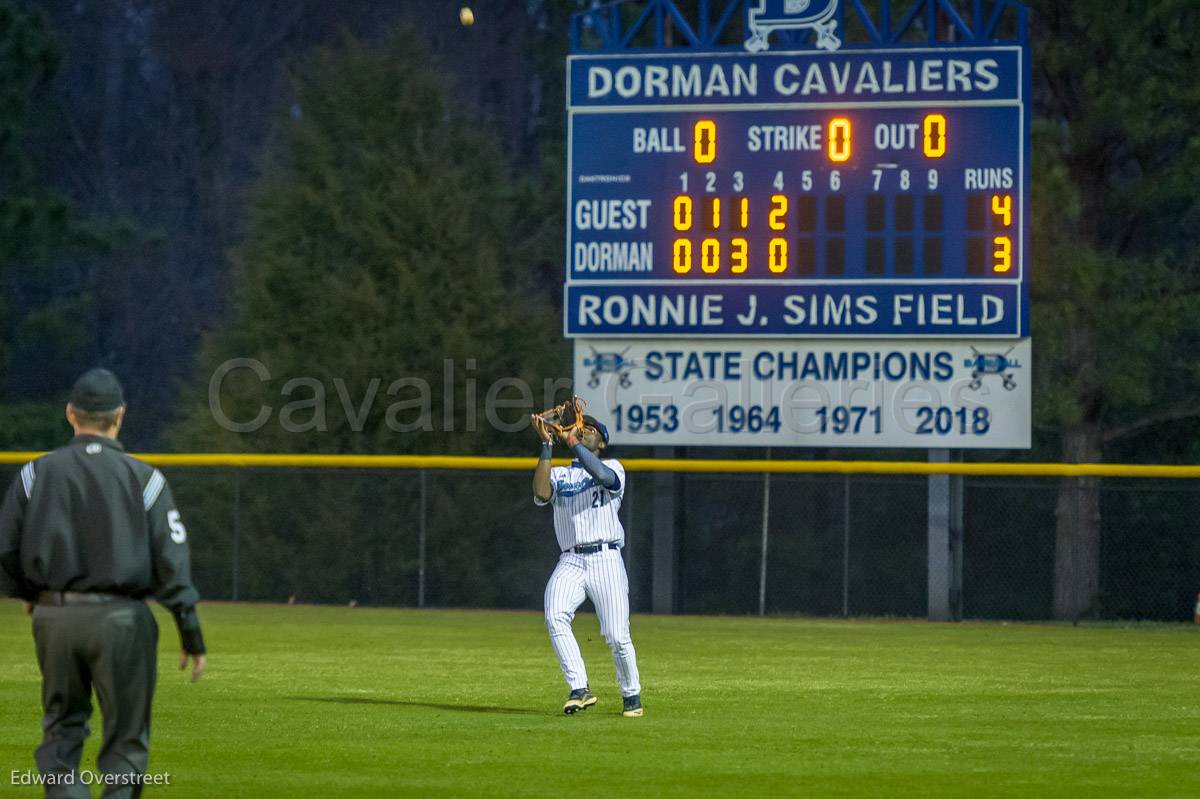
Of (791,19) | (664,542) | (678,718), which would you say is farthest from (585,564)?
(664,542)

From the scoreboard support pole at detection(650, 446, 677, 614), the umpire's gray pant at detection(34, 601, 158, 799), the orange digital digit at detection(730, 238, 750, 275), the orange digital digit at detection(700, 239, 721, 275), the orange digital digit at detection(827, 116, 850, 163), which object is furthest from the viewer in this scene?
the scoreboard support pole at detection(650, 446, 677, 614)

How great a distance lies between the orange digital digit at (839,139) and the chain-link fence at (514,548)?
5867 mm

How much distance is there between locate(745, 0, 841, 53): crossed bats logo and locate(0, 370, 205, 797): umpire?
46.6 ft

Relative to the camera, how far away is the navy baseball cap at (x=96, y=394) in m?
6.64

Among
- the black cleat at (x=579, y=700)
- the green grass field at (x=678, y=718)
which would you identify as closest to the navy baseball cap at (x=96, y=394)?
the green grass field at (x=678, y=718)

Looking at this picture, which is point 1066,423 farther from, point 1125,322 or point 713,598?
point 713,598

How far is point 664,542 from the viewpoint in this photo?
21641 millimetres

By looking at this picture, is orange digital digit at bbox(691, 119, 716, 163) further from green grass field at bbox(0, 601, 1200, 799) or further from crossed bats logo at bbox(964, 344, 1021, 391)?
green grass field at bbox(0, 601, 1200, 799)

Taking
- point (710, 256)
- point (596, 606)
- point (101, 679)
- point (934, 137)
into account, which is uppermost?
point (934, 137)

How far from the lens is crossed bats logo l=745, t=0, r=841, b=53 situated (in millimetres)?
20078

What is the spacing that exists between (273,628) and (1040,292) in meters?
10.0

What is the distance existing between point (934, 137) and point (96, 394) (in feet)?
45.6

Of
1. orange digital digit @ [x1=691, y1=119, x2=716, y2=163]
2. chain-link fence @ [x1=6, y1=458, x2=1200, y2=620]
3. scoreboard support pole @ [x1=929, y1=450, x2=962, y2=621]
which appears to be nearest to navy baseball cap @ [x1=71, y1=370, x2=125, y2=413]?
orange digital digit @ [x1=691, y1=119, x2=716, y2=163]

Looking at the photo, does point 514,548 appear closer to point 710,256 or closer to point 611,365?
point 611,365
